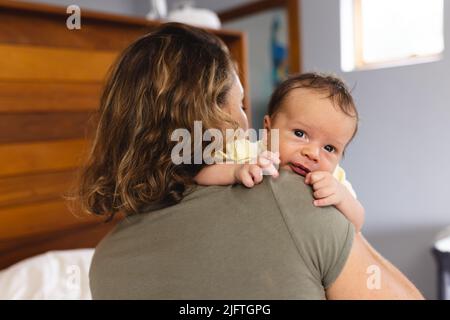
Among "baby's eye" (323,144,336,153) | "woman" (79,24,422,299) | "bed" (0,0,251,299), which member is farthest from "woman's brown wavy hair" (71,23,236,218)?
"bed" (0,0,251,299)

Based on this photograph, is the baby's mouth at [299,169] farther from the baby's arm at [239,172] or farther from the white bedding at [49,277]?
the white bedding at [49,277]

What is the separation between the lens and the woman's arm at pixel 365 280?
18.9 inches

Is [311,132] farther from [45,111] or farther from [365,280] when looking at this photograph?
[45,111]

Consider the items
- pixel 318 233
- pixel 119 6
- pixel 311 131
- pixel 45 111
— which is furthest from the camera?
pixel 119 6

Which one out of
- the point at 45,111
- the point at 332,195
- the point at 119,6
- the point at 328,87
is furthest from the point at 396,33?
the point at 119,6

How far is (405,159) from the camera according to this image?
24.5 inches

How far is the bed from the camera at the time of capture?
3.84 ft

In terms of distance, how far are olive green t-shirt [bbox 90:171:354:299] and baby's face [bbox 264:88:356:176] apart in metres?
0.07

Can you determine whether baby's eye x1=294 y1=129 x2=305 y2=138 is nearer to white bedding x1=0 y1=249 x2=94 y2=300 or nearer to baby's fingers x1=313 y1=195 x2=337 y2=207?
baby's fingers x1=313 y1=195 x2=337 y2=207

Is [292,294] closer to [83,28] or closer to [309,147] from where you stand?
[309,147]

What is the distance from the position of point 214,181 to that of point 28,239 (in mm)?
906

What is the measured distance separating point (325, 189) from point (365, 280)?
109mm
